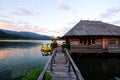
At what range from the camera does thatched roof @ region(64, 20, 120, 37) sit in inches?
1088

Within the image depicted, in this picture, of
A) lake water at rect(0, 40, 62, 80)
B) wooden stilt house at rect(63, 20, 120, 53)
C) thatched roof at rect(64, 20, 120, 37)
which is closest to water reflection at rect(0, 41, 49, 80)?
lake water at rect(0, 40, 62, 80)

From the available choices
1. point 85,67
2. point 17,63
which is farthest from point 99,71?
point 17,63

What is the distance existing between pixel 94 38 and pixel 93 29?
1.80 m

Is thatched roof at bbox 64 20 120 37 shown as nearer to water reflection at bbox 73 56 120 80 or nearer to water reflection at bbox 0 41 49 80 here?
water reflection at bbox 73 56 120 80

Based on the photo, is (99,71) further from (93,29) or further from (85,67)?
(93,29)

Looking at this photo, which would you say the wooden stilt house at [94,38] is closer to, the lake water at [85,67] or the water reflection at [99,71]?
the lake water at [85,67]

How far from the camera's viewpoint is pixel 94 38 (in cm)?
2972

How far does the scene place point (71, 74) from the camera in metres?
12.3

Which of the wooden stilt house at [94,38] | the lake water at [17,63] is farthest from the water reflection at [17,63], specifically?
the wooden stilt house at [94,38]

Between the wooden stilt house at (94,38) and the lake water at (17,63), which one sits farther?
the wooden stilt house at (94,38)

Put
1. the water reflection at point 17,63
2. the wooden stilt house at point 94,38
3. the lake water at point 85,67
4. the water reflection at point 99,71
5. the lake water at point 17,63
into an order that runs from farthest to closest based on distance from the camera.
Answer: the wooden stilt house at point 94,38 < the water reflection at point 17,63 < the lake water at point 17,63 < the lake water at point 85,67 < the water reflection at point 99,71

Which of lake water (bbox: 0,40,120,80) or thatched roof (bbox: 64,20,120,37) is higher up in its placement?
thatched roof (bbox: 64,20,120,37)

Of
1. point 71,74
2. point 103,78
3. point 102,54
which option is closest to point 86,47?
point 102,54

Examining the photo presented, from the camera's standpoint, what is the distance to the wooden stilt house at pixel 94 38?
27578 millimetres
